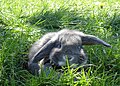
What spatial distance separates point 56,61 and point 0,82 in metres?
0.70

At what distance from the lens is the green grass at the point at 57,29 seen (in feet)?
14.6

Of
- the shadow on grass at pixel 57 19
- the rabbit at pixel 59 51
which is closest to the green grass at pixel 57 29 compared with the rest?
the shadow on grass at pixel 57 19

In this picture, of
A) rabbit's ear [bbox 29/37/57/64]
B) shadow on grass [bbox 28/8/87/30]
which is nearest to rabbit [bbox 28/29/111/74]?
rabbit's ear [bbox 29/37/57/64]

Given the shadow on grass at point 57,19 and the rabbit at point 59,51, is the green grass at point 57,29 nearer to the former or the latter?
the shadow on grass at point 57,19

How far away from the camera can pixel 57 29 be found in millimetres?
6434

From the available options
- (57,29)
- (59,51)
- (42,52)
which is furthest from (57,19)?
(59,51)

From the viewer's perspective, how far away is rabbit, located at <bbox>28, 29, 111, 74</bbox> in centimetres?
443

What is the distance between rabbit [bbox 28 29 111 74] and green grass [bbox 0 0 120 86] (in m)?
0.13

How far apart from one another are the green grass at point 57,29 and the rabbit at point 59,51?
0.13 m

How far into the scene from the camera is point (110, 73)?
4.93 m

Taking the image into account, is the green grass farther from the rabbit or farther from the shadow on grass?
the rabbit

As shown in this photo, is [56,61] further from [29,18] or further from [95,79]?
[29,18]

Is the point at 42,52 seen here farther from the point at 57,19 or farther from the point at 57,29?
the point at 57,19

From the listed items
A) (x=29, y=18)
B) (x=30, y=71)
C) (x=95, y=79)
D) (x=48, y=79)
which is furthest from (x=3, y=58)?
(x=29, y=18)
